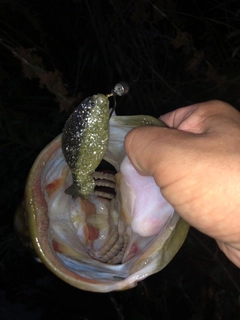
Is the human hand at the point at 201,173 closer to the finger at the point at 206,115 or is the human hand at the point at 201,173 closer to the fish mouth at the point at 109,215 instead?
the finger at the point at 206,115

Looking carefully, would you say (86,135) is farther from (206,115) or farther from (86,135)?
(206,115)

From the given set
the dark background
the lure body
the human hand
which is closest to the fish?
the lure body

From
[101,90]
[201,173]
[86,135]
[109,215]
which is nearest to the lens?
[201,173]

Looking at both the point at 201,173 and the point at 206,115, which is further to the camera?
the point at 206,115

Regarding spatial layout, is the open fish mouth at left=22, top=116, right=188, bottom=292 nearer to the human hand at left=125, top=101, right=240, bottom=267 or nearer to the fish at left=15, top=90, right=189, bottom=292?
the fish at left=15, top=90, right=189, bottom=292

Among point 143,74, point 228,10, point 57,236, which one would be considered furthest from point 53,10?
point 57,236

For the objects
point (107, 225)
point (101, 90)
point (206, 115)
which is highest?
point (206, 115)

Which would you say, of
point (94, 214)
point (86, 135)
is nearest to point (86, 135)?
point (86, 135)
